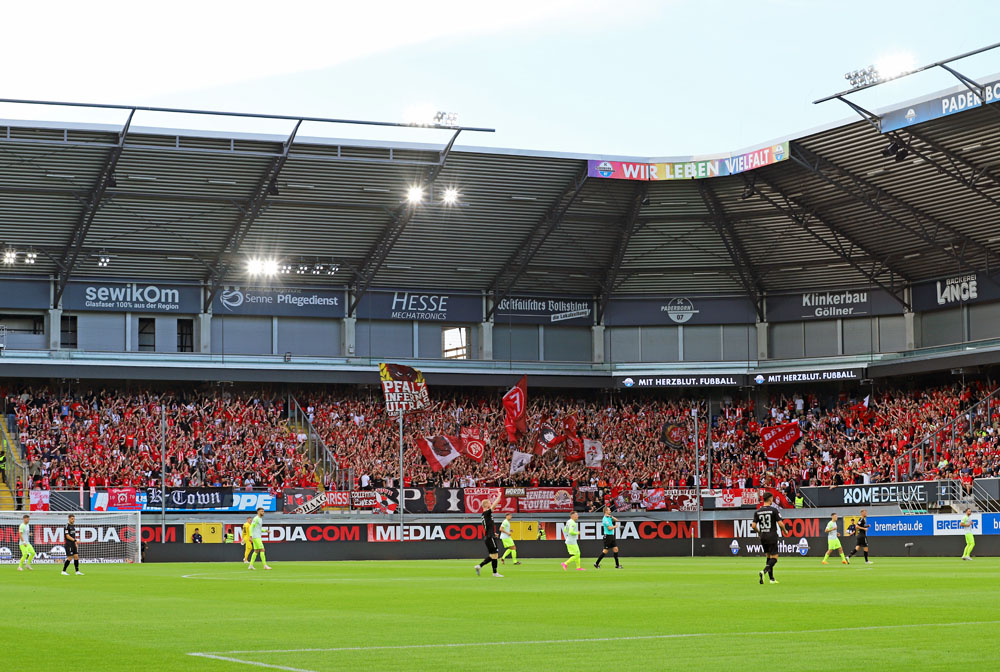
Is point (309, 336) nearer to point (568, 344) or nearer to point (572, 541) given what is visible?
point (568, 344)

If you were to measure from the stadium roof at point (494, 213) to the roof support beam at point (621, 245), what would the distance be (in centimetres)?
12

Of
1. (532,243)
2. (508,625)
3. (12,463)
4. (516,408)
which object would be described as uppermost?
(532,243)

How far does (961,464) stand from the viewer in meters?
57.5

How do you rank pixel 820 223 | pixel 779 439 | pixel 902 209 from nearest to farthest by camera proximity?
pixel 902 209
pixel 820 223
pixel 779 439

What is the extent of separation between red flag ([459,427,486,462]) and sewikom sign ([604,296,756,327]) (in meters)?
10.6

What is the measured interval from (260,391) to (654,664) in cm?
5479

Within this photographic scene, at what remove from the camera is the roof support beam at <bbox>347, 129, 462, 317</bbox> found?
5617cm

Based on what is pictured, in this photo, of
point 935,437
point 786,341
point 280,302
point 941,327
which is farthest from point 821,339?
point 280,302

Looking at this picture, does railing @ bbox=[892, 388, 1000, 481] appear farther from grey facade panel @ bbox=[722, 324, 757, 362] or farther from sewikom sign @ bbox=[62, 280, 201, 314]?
sewikom sign @ bbox=[62, 280, 201, 314]

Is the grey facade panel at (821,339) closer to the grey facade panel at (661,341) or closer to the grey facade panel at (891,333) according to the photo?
the grey facade panel at (891,333)

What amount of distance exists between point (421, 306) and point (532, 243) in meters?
7.79

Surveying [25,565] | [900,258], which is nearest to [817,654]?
[25,565]

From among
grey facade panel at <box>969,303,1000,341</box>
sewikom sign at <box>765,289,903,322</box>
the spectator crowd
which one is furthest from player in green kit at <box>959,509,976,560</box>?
sewikom sign at <box>765,289,903,322</box>

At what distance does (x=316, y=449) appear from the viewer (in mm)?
64125
